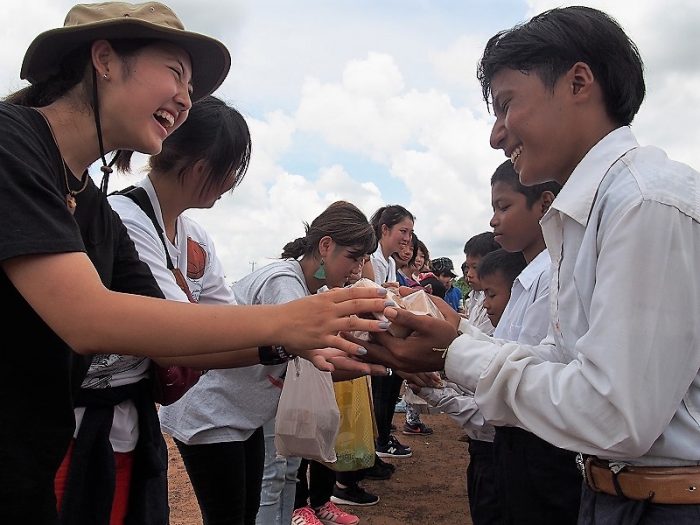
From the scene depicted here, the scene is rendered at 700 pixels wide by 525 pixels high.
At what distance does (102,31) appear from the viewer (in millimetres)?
1585

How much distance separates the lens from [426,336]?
1.87 m

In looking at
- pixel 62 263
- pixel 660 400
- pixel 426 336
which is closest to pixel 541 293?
pixel 426 336

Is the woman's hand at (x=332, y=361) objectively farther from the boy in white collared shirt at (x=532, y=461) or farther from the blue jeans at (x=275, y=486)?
the blue jeans at (x=275, y=486)

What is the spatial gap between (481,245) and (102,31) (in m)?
4.13

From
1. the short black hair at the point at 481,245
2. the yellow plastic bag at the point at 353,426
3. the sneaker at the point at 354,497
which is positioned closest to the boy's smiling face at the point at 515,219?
the yellow plastic bag at the point at 353,426

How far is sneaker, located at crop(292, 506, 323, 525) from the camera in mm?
4406

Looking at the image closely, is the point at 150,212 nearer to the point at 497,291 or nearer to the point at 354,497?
the point at 497,291

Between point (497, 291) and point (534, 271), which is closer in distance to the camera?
point (534, 271)

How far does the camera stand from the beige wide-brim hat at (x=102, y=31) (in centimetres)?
156

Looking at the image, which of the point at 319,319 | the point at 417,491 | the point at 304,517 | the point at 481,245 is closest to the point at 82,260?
the point at 319,319

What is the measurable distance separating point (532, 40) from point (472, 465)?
2495mm

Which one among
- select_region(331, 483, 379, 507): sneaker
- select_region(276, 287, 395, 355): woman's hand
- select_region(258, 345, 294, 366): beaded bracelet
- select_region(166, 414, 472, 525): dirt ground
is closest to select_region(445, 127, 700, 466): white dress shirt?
select_region(276, 287, 395, 355): woman's hand

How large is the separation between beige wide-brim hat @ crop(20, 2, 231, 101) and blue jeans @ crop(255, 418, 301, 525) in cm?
256

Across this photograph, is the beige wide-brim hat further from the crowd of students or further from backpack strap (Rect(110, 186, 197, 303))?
backpack strap (Rect(110, 186, 197, 303))
